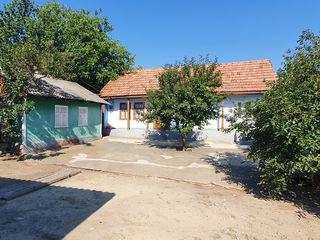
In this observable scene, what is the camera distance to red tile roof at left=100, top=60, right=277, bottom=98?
1794 centimetres

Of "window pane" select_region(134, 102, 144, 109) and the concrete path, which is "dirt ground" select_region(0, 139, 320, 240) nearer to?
the concrete path

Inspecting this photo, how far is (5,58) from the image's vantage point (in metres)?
11.0

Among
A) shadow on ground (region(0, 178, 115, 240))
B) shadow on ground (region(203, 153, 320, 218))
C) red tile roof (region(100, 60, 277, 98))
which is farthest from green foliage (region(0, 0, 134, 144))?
shadow on ground (region(0, 178, 115, 240))

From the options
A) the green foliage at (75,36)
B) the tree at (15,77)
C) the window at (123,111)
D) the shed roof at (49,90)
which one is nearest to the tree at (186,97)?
the shed roof at (49,90)

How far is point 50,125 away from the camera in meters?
15.1

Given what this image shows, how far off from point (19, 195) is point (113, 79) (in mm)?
18405

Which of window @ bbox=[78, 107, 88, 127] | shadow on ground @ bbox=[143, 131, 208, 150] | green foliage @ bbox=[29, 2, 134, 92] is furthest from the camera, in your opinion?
green foliage @ bbox=[29, 2, 134, 92]

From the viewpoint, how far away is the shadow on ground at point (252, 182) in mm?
7125

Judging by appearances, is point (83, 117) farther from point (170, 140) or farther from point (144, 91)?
point (170, 140)

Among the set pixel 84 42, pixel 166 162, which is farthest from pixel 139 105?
pixel 166 162

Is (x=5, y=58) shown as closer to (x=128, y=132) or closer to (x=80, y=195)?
(x=80, y=195)

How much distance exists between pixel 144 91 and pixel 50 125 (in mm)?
7386

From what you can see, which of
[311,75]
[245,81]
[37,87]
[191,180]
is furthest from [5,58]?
[245,81]

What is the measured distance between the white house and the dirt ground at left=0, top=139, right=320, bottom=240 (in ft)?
25.5
